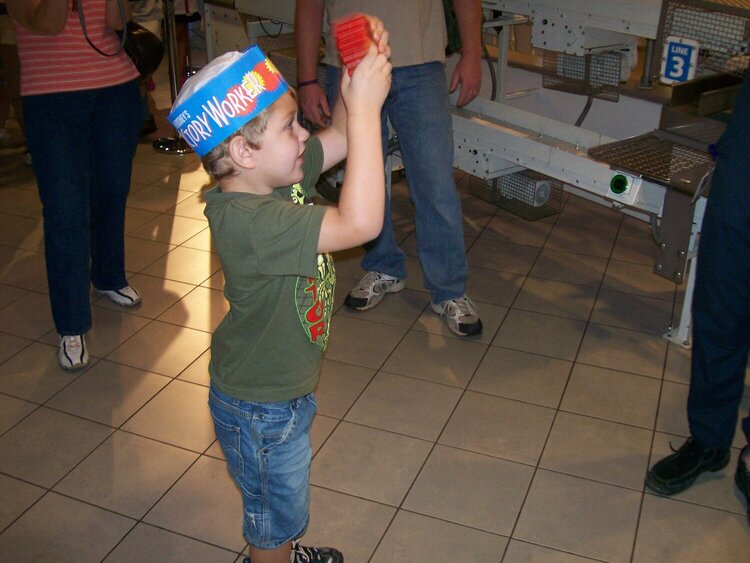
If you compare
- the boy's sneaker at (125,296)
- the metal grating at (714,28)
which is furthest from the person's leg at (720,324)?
the boy's sneaker at (125,296)

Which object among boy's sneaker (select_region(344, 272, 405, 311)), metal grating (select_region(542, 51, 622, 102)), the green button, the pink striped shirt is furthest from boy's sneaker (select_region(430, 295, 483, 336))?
the pink striped shirt

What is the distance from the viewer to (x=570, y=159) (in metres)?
2.58

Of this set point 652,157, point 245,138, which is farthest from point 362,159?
point 652,157

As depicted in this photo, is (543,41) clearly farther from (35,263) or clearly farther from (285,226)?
(35,263)

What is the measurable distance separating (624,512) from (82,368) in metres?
1.71

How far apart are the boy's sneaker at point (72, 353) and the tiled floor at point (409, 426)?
52 millimetres

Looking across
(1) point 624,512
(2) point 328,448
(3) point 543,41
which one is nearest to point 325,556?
(2) point 328,448

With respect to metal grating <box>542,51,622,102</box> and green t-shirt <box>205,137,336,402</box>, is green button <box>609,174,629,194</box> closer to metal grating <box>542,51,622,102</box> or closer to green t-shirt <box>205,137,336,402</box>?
metal grating <box>542,51,622,102</box>

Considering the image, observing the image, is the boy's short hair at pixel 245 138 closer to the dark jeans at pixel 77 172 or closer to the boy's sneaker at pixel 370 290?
the dark jeans at pixel 77 172

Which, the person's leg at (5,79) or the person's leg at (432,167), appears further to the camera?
the person's leg at (5,79)

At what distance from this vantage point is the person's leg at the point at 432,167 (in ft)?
8.38

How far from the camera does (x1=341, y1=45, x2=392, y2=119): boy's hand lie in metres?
1.22

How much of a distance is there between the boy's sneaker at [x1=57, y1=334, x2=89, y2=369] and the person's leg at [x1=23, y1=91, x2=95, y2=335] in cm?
3

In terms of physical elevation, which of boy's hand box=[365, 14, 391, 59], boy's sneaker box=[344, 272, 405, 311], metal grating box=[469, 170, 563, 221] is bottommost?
boy's sneaker box=[344, 272, 405, 311]
